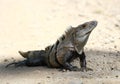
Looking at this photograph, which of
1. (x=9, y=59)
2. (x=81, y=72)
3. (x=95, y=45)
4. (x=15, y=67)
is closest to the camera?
(x=81, y=72)

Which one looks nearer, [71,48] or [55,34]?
[71,48]

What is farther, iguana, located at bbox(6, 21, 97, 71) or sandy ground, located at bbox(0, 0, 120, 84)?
iguana, located at bbox(6, 21, 97, 71)

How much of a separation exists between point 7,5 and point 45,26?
2.07 meters

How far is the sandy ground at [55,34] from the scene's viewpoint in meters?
8.57

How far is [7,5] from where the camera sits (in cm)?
1602

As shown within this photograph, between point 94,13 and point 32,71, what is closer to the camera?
point 32,71

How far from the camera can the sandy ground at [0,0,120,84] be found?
337 inches

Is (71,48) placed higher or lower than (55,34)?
lower

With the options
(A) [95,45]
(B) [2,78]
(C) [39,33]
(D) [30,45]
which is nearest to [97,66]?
(B) [2,78]

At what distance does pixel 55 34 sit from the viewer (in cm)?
Result: 1376

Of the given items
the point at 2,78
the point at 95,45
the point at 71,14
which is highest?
the point at 71,14

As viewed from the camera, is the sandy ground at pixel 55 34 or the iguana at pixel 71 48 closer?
the sandy ground at pixel 55 34

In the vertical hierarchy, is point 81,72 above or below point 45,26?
below

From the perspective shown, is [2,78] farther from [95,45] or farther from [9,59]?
[95,45]
